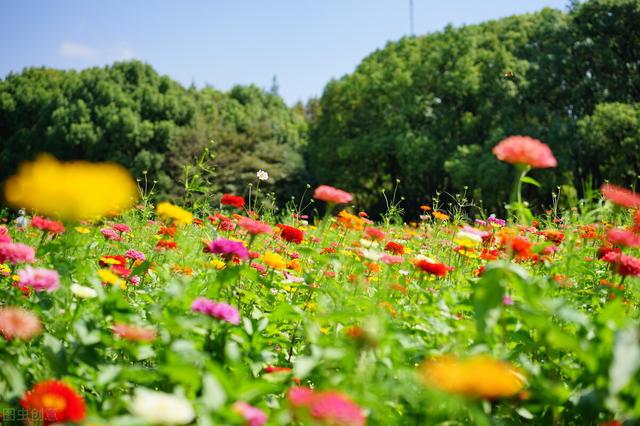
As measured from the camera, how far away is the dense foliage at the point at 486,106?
14.3 metres

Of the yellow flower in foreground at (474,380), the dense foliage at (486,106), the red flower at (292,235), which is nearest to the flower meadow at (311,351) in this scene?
the yellow flower in foreground at (474,380)

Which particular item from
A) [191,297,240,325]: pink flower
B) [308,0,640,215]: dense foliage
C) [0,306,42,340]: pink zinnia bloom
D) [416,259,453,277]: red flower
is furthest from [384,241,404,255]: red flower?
[308,0,640,215]: dense foliage

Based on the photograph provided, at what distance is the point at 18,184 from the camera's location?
4.59ft

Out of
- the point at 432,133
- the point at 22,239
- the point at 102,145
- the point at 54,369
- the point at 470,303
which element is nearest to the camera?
the point at 54,369

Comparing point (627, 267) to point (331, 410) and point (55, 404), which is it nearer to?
point (331, 410)

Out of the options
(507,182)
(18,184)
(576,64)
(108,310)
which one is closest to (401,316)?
(108,310)

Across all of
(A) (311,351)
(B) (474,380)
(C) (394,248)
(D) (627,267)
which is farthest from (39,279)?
(D) (627,267)

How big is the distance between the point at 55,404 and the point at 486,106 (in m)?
17.7

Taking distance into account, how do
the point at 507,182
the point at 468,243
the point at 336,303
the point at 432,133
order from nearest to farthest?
the point at 336,303
the point at 468,243
the point at 507,182
the point at 432,133

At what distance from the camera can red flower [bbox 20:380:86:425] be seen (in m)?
1.08

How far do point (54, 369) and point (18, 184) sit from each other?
545mm

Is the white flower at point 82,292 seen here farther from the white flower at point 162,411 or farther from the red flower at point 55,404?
the white flower at point 162,411

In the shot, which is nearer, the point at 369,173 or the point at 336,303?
the point at 336,303

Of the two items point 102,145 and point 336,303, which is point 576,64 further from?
point 102,145
